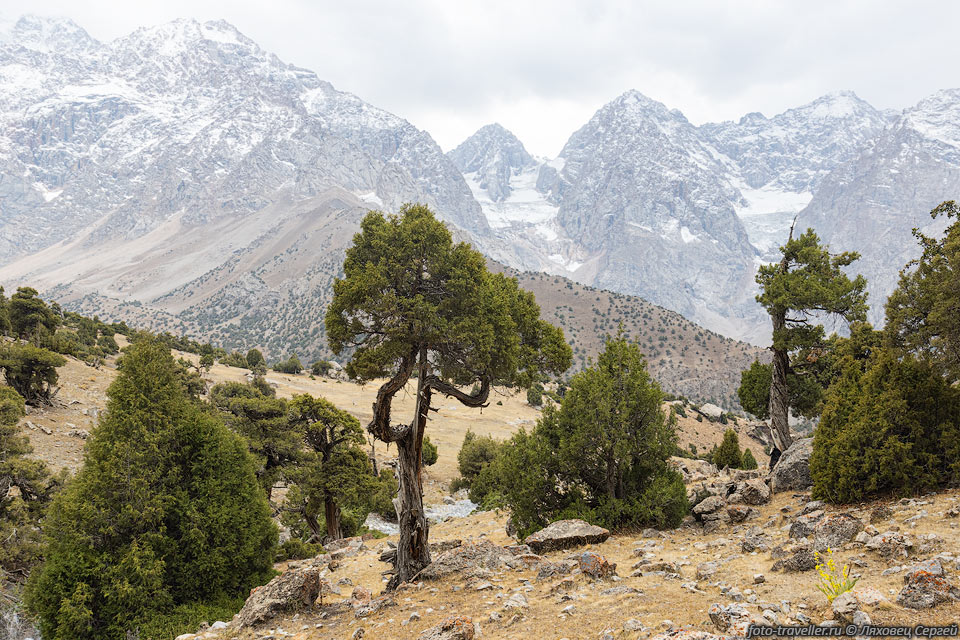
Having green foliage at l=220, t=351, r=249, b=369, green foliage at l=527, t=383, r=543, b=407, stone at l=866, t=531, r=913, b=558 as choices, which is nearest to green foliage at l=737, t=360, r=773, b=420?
stone at l=866, t=531, r=913, b=558

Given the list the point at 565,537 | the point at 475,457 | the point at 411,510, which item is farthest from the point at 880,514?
the point at 475,457

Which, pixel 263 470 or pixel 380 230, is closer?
pixel 380 230

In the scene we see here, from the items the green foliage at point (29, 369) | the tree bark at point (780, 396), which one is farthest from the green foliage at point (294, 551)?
the tree bark at point (780, 396)

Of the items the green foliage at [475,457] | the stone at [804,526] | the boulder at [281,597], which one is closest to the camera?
the boulder at [281,597]

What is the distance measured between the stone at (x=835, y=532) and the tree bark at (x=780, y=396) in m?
9.74

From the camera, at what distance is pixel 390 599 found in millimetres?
9164

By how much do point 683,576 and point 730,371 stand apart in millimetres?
133908

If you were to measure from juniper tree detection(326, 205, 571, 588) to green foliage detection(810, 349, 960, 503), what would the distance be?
23.2 feet

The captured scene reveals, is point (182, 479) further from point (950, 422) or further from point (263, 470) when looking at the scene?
point (950, 422)

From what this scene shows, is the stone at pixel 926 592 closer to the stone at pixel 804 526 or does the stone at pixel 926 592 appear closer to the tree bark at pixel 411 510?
the stone at pixel 804 526

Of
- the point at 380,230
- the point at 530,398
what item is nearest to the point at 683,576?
the point at 380,230

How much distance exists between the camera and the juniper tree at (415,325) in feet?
33.5

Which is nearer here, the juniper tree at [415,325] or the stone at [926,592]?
the stone at [926,592]

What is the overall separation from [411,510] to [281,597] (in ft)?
9.18
